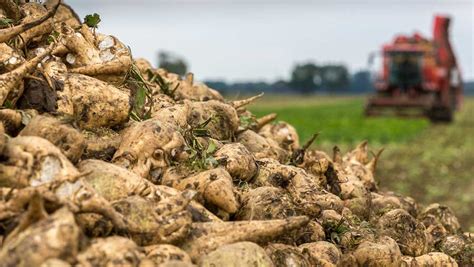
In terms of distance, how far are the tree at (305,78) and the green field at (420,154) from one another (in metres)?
107

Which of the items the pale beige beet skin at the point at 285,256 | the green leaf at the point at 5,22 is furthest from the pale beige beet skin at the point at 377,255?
the green leaf at the point at 5,22

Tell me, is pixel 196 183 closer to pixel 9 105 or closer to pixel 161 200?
pixel 161 200

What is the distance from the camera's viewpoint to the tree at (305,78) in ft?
471

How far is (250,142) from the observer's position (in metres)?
4.87

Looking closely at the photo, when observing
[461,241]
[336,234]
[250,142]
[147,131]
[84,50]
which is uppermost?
[84,50]

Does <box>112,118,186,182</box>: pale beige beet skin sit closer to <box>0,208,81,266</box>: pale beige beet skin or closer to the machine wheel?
<box>0,208,81,266</box>: pale beige beet skin

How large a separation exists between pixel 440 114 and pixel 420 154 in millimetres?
11401

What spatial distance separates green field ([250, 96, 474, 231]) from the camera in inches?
574

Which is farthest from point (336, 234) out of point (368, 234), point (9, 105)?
point (9, 105)

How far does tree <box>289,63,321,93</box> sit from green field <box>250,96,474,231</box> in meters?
107

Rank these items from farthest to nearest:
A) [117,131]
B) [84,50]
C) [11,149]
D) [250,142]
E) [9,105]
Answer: [250,142]
[84,50]
[117,131]
[9,105]
[11,149]

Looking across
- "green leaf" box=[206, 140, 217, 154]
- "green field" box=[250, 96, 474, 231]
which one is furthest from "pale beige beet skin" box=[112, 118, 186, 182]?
"green field" box=[250, 96, 474, 231]

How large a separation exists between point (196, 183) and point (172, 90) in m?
1.51

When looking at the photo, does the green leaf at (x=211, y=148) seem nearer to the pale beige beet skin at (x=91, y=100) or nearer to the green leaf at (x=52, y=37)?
the pale beige beet skin at (x=91, y=100)
